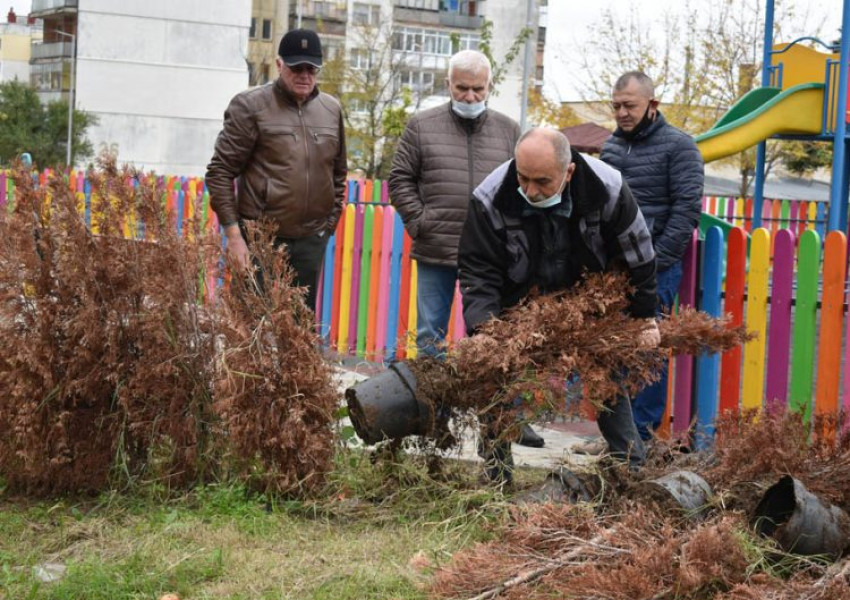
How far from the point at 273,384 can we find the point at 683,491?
1.69m

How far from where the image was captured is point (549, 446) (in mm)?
7477

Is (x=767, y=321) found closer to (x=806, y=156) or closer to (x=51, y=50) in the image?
(x=806, y=156)

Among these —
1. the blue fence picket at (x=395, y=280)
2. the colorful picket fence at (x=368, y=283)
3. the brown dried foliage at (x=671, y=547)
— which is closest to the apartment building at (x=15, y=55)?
the colorful picket fence at (x=368, y=283)

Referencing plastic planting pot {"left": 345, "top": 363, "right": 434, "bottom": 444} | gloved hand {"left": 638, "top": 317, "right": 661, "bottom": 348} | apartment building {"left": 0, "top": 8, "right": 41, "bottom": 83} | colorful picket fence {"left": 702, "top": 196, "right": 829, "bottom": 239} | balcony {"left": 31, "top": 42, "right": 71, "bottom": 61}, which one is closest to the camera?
plastic planting pot {"left": 345, "top": 363, "right": 434, "bottom": 444}

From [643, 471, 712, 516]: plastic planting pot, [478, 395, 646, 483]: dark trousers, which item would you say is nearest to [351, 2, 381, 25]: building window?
[478, 395, 646, 483]: dark trousers

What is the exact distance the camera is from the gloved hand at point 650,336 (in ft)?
17.9

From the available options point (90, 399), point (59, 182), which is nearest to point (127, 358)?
point (90, 399)

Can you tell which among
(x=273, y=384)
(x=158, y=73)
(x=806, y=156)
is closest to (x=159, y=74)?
(x=158, y=73)

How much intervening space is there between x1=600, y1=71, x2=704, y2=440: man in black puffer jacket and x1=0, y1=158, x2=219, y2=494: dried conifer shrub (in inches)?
99.2

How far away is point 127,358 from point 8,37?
4092 inches

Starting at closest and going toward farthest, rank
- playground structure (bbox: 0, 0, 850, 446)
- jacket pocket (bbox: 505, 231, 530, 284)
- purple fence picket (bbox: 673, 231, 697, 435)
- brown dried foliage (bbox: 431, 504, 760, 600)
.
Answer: brown dried foliage (bbox: 431, 504, 760, 600) → jacket pocket (bbox: 505, 231, 530, 284) → playground structure (bbox: 0, 0, 850, 446) → purple fence picket (bbox: 673, 231, 697, 435)

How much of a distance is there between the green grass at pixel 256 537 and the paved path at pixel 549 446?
0.14 meters

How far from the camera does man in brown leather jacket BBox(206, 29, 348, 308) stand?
7004 mm

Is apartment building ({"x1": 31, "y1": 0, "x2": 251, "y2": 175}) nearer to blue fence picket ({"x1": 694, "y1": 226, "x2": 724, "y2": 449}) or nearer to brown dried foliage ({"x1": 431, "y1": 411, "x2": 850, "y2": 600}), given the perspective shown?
blue fence picket ({"x1": 694, "y1": 226, "x2": 724, "y2": 449})
